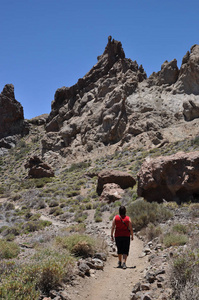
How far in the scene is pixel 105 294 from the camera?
4.79 metres

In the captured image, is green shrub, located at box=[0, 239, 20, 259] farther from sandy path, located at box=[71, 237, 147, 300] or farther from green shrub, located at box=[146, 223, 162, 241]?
green shrub, located at box=[146, 223, 162, 241]

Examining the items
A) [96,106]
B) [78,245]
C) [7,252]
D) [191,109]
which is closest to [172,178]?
[78,245]

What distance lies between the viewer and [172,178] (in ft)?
40.5

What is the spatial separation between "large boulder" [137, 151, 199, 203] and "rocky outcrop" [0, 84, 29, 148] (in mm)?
53487

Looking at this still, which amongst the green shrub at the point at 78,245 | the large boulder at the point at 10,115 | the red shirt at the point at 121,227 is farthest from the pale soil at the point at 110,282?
the large boulder at the point at 10,115

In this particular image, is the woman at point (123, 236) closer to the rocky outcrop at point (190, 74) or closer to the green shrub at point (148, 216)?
the green shrub at point (148, 216)

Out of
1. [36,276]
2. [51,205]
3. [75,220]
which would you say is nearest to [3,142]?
[51,205]

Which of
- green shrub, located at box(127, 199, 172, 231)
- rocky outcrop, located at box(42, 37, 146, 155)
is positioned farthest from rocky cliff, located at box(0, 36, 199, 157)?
green shrub, located at box(127, 199, 172, 231)

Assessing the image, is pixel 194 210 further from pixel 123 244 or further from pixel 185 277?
pixel 185 277

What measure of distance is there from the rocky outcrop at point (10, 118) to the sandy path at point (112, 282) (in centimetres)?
5888

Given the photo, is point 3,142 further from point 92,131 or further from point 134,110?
point 134,110

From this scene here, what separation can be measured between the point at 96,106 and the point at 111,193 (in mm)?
28495

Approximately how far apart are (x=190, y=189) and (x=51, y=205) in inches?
425

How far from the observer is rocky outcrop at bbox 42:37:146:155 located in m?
38.0
